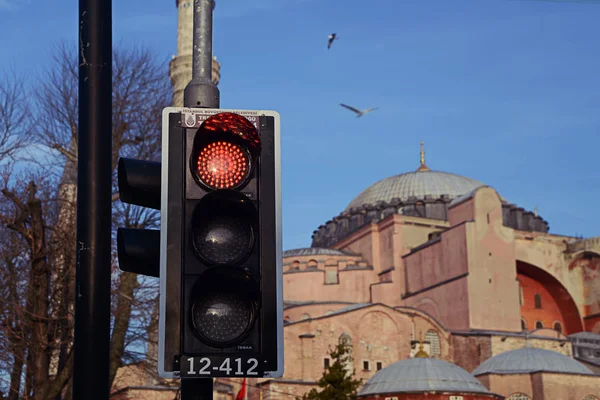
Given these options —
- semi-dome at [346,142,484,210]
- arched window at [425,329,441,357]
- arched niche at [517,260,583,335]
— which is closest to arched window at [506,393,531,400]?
arched window at [425,329,441,357]

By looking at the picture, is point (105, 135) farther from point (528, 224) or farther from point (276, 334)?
point (528, 224)

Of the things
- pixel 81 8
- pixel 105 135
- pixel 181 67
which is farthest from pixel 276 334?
pixel 181 67

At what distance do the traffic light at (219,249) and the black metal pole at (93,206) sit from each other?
31cm

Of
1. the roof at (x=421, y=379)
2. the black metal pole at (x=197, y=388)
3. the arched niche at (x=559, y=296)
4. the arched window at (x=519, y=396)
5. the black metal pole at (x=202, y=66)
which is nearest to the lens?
the black metal pole at (x=197, y=388)

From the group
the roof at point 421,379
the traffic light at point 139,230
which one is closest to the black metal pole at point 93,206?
the traffic light at point 139,230

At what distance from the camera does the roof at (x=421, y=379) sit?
35.3m

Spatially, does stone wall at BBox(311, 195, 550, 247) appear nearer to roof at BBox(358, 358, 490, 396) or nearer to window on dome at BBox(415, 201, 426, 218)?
window on dome at BBox(415, 201, 426, 218)

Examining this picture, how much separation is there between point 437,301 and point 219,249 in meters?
46.9

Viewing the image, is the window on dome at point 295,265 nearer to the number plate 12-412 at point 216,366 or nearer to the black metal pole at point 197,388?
the black metal pole at point 197,388

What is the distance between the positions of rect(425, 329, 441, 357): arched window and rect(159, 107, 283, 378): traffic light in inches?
1660

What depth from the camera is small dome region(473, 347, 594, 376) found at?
131ft

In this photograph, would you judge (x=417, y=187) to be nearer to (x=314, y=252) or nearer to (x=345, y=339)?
(x=314, y=252)

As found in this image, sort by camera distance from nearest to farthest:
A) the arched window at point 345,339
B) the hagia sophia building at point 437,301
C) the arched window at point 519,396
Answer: the hagia sophia building at point 437,301 → the arched window at point 519,396 → the arched window at point 345,339

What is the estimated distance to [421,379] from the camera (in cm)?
3559
